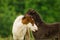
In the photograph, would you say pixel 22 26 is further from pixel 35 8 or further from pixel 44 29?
pixel 35 8

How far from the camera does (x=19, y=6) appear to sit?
127ft

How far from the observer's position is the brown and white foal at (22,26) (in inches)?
384

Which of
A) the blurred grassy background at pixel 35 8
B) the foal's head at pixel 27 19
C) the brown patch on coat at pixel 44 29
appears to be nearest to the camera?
the foal's head at pixel 27 19

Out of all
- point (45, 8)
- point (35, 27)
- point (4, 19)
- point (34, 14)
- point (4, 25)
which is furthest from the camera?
point (45, 8)

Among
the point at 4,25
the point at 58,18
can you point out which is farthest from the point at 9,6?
the point at 4,25

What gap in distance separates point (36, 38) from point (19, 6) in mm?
27956

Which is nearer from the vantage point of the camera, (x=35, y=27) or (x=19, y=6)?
(x=35, y=27)

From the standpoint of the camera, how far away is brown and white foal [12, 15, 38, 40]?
32.0ft

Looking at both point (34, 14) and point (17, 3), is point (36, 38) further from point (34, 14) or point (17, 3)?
point (17, 3)

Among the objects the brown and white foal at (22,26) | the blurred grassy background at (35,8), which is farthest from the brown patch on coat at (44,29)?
the blurred grassy background at (35,8)

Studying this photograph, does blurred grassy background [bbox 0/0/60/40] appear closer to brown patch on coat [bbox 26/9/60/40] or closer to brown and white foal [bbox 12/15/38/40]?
brown patch on coat [bbox 26/9/60/40]

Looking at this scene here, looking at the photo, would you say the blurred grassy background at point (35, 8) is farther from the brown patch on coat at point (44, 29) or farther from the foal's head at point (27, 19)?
the foal's head at point (27, 19)

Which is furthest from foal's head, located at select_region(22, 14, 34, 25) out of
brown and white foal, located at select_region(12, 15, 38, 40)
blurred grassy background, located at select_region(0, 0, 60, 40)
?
blurred grassy background, located at select_region(0, 0, 60, 40)

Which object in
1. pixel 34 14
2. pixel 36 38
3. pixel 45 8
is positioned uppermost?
pixel 45 8
